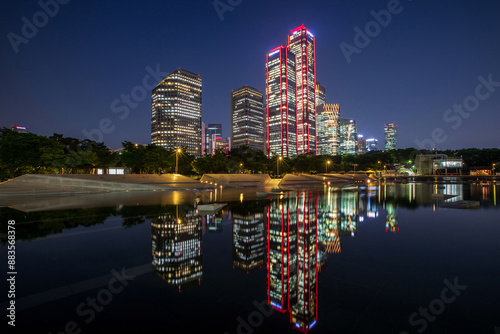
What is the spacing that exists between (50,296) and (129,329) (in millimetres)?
1945

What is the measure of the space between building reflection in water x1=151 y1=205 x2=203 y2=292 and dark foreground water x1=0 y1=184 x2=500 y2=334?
0.04 m

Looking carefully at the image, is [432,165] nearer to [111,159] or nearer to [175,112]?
[111,159]

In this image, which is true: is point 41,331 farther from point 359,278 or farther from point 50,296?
point 359,278

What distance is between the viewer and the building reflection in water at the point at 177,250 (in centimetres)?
458

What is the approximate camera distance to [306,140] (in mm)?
198500

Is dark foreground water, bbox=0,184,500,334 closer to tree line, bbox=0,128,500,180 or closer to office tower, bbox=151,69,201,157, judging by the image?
tree line, bbox=0,128,500,180

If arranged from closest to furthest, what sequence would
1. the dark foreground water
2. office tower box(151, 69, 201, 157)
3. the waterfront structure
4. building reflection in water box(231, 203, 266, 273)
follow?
the dark foreground water → building reflection in water box(231, 203, 266, 273) → the waterfront structure → office tower box(151, 69, 201, 157)

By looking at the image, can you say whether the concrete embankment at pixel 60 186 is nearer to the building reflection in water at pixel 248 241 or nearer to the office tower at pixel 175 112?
the building reflection in water at pixel 248 241

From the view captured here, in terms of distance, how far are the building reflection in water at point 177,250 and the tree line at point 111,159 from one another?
33.2 meters

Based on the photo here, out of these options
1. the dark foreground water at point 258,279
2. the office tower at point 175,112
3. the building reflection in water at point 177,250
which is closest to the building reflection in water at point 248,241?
the dark foreground water at point 258,279

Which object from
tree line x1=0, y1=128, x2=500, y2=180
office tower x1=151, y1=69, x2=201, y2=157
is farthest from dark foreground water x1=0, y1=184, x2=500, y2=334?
office tower x1=151, y1=69, x2=201, y2=157

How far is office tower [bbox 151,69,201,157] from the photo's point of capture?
599 ft

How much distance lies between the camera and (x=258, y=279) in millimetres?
4379

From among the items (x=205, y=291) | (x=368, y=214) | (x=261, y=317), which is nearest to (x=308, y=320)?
(x=261, y=317)
